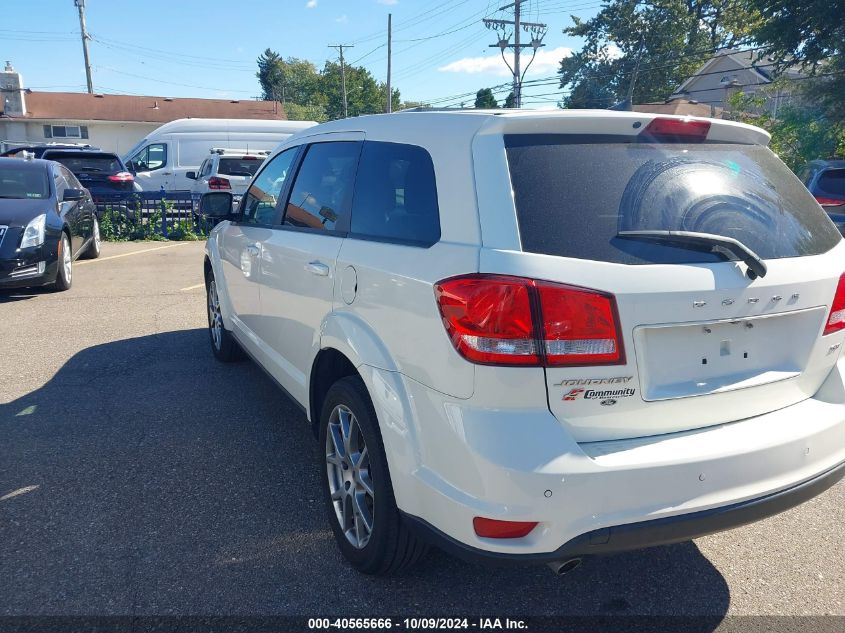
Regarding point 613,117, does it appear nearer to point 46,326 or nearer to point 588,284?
point 588,284

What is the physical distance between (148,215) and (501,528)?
15000 millimetres

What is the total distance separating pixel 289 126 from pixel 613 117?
21.4 meters

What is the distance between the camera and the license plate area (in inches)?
89.3

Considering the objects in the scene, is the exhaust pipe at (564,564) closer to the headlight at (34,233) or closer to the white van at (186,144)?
the headlight at (34,233)

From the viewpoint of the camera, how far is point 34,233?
8.23 m

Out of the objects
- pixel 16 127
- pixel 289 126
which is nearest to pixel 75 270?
pixel 289 126

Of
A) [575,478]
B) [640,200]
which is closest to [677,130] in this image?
[640,200]

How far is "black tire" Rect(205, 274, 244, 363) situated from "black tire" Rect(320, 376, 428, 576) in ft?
9.82

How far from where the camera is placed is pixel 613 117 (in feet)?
8.01

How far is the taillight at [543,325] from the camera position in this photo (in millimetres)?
2145

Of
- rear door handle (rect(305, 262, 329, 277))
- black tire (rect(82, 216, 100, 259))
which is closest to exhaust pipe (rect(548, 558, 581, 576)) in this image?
rear door handle (rect(305, 262, 329, 277))

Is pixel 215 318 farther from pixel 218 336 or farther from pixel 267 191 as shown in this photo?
pixel 267 191

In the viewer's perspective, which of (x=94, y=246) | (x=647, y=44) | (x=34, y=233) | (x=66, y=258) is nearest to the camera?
(x=34, y=233)

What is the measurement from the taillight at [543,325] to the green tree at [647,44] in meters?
54.5
